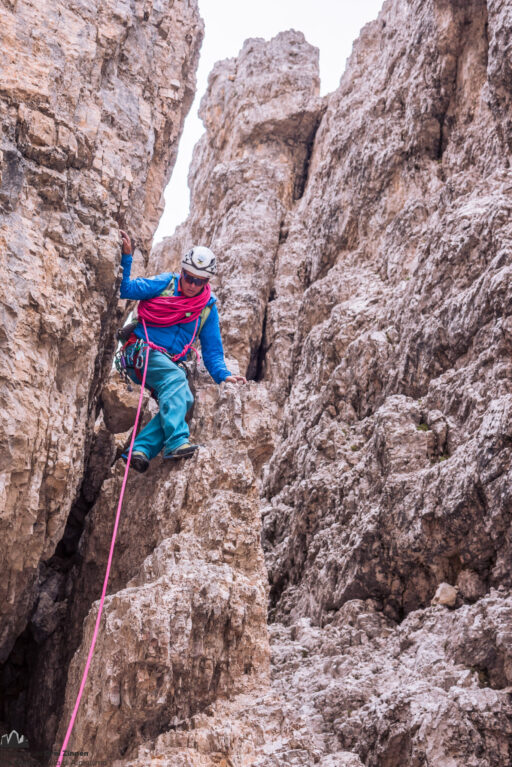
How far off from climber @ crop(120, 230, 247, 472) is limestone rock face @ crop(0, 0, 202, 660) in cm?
40

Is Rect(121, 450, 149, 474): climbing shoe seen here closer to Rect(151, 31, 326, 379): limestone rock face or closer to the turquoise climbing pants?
the turquoise climbing pants

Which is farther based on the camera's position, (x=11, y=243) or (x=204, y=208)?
(x=204, y=208)

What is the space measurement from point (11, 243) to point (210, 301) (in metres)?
2.95

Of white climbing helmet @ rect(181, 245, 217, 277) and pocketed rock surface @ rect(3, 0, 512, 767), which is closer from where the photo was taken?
pocketed rock surface @ rect(3, 0, 512, 767)

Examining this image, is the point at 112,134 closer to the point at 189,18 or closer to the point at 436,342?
the point at 189,18

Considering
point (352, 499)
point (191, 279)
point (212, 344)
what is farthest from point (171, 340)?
point (352, 499)

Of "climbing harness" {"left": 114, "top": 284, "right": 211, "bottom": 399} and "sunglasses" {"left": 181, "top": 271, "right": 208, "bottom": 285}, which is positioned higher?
"sunglasses" {"left": 181, "top": 271, "right": 208, "bottom": 285}

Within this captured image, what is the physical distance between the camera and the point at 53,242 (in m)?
6.60

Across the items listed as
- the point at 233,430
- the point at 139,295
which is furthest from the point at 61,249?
the point at 233,430

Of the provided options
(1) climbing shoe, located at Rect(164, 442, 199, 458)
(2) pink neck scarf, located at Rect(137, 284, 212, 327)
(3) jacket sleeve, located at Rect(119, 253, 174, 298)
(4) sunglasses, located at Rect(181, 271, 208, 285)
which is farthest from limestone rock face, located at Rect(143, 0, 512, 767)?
(3) jacket sleeve, located at Rect(119, 253, 174, 298)

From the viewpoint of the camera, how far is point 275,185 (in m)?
18.8

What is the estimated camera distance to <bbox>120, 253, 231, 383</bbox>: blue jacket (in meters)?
7.82

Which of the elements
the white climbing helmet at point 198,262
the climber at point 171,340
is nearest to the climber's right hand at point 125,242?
the climber at point 171,340

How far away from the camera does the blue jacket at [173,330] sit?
7.82m
